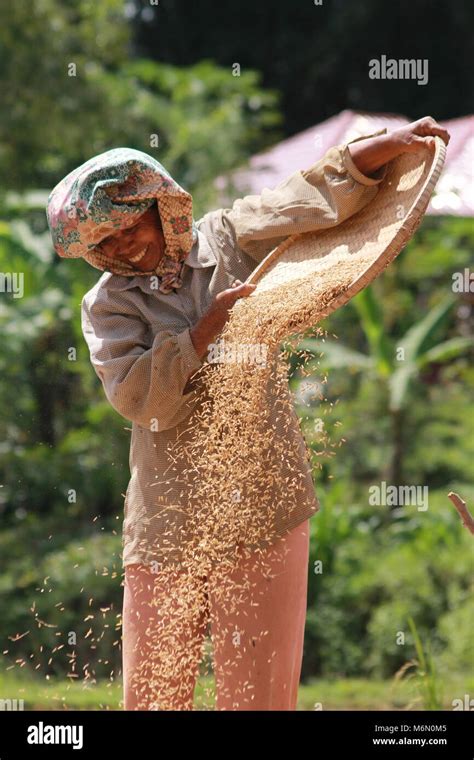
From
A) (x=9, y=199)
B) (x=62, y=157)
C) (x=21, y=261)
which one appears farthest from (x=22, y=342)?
(x=62, y=157)

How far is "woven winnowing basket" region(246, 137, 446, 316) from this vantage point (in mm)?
2535

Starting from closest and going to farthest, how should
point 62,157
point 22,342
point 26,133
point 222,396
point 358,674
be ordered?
1. point 222,396
2. point 358,674
3. point 22,342
4. point 26,133
5. point 62,157

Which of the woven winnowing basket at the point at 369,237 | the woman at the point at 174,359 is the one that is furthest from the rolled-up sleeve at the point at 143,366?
the woven winnowing basket at the point at 369,237

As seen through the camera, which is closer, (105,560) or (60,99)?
(105,560)

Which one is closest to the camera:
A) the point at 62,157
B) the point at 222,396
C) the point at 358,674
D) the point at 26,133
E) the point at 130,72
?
the point at 222,396

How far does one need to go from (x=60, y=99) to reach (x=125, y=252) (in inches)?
180

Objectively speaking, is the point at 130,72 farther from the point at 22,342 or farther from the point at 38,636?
the point at 38,636

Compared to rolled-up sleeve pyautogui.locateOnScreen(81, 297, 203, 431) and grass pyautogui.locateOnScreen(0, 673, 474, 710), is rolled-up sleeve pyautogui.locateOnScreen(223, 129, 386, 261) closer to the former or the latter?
→ rolled-up sleeve pyautogui.locateOnScreen(81, 297, 203, 431)

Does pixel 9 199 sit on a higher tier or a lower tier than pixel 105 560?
higher

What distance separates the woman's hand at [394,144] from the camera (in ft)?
8.70

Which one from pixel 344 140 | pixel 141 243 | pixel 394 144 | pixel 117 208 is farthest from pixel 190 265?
pixel 344 140

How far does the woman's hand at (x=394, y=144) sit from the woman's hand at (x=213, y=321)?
434mm

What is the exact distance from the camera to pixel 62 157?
7820mm

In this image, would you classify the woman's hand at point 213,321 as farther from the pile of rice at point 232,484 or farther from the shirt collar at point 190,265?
the shirt collar at point 190,265
